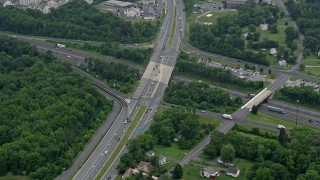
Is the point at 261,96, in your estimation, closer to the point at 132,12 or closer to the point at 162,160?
the point at 162,160

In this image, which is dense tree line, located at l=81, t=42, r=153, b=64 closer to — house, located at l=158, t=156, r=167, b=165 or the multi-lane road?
the multi-lane road

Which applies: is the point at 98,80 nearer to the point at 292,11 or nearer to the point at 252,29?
the point at 252,29

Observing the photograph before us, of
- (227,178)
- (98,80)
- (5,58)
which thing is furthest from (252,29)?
(227,178)

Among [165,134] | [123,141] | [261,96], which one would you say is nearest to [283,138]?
[165,134]

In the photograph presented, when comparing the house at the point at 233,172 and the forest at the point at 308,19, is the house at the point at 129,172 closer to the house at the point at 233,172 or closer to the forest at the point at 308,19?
the house at the point at 233,172

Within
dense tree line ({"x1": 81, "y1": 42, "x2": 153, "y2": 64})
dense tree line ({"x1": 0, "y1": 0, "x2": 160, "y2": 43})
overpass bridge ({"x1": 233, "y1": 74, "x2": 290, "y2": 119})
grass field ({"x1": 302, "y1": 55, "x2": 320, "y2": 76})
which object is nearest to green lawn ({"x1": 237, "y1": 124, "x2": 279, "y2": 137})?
overpass bridge ({"x1": 233, "y1": 74, "x2": 290, "y2": 119})

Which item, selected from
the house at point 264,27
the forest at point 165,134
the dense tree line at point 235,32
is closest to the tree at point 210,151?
the forest at point 165,134
